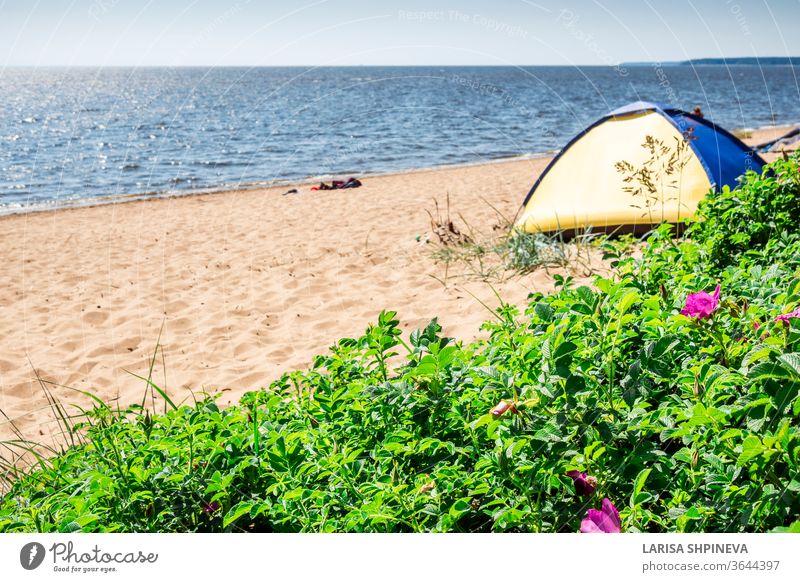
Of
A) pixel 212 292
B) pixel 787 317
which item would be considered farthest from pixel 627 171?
pixel 787 317

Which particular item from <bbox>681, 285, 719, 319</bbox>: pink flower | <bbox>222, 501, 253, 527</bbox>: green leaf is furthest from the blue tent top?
<bbox>222, 501, 253, 527</bbox>: green leaf

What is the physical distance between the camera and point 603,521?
5.81 ft

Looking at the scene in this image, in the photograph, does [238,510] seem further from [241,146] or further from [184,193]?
[241,146]

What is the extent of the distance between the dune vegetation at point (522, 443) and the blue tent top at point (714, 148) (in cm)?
460

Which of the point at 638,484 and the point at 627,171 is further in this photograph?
the point at 627,171

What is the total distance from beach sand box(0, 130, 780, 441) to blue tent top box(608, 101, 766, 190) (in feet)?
7.18

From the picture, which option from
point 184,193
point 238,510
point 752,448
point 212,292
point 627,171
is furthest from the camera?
point 184,193

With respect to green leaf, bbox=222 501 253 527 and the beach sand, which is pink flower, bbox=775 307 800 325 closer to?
green leaf, bbox=222 501 253 527

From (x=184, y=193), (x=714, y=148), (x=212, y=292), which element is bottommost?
(x=212, y=292)

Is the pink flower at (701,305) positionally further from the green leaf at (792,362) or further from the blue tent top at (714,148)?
the blue tent top at (714,148)

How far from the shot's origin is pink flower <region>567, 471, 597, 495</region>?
194 cm

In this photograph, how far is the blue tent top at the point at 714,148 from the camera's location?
7047 millimetres

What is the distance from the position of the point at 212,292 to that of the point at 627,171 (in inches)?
186
